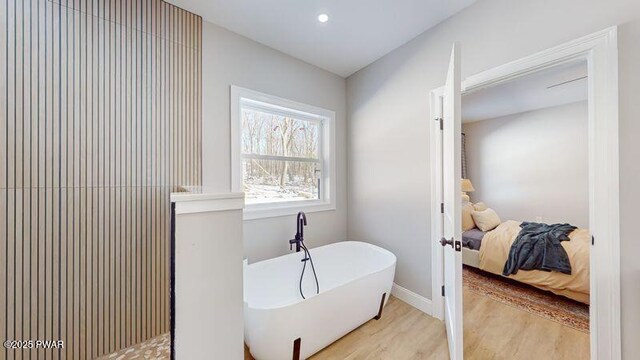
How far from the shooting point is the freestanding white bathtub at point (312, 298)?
1.36 metres

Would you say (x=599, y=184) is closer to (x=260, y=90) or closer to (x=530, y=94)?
(x=260, y=90)

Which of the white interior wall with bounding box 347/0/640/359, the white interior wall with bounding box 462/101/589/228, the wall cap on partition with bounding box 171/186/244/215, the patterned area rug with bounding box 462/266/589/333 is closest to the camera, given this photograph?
the wall cap on partition with bounding box 171/186/244/215

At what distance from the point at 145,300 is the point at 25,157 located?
1.11 metres

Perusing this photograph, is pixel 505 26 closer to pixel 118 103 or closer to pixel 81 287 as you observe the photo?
pixel 118 103

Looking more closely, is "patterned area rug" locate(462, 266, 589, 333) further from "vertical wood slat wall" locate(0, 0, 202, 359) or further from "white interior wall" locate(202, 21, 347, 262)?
"vertical wood slat wall" locate(0, 0, 202, 359)

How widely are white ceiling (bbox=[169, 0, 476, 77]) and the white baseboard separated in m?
2.39

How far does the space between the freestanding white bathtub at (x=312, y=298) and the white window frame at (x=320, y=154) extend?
0.46 metres

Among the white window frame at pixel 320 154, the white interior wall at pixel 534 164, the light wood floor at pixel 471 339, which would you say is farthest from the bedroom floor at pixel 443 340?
the white interior wall at pixel 534 164

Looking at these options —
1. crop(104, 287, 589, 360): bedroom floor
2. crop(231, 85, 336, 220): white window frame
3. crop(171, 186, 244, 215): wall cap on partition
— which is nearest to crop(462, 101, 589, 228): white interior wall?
crop(104, 287, 589, 360): bedroom floor

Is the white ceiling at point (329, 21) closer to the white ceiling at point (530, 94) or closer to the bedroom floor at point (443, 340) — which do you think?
the white ceiling at point (530, 94)

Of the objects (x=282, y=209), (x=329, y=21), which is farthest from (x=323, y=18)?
(x=282, y=209)

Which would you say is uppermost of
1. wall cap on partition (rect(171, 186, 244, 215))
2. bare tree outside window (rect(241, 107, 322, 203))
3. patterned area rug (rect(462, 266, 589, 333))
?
bare tree outside window (rect(241, 107, 322, 203))

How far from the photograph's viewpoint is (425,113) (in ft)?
6.65

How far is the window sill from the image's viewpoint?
2.13 metres
